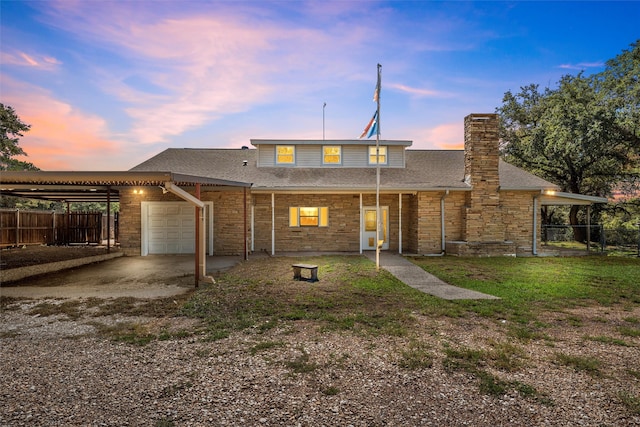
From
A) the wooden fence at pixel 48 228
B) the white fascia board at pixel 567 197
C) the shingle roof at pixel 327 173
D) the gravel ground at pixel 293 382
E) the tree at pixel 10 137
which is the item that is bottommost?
the gravel ground at pixel 293 382

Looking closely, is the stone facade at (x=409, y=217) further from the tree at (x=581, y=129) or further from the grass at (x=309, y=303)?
the tree at (x=581, y=129)

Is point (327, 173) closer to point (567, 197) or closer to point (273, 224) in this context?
point (273, 224)

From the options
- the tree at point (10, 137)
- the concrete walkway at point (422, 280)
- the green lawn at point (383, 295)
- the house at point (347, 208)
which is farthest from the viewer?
the tree at point (10, 137)

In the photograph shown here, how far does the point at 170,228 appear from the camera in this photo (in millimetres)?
13469

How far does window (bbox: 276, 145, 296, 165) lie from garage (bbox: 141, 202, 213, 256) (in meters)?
4.23

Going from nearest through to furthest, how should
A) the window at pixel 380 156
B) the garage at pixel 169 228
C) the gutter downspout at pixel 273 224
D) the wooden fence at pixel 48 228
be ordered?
the garage at pixel 169 228 → the gutter downspout at pixel 273 224 → the wooden fence at pixel 48 228 → the window at pixel 380 156

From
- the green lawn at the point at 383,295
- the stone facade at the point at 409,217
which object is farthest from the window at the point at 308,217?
the green lawn at the point at 383,295

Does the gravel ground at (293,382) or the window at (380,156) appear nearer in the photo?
the gravel ground at (293,382)

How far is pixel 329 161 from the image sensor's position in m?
15.8

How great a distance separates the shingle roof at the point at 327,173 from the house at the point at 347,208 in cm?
5

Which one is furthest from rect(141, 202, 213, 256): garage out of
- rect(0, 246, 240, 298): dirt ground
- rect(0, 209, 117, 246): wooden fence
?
rect(0, 209, 117, 246): wooden fence

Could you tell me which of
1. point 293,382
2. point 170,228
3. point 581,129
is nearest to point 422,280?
point 293,382

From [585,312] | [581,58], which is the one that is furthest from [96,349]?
[581,58]

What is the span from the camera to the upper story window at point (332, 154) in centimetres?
1574
